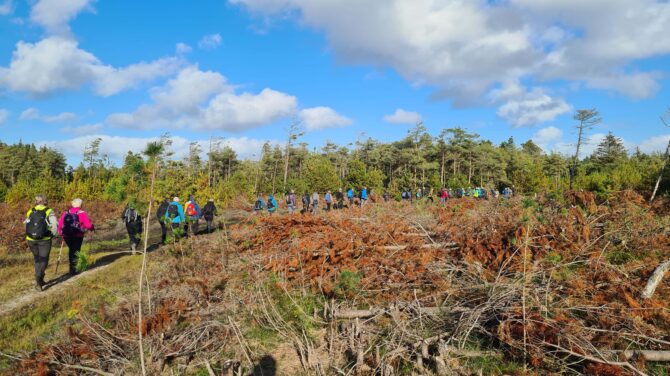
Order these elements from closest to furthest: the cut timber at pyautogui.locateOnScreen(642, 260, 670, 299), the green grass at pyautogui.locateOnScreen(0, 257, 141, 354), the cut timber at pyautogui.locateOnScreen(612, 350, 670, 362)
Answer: the cut timber at pyautogui.locateOnScreen(612, 350, 670, 362)
the cut timber at pyautogui.locateOnScreen(642, 260, 670, 299)
the green grass at pyautogui.locateOnScreen(0, 257, 141, 354)

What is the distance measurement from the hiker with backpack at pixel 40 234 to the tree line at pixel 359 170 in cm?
1117

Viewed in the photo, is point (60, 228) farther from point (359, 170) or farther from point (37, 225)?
point (359, 170)

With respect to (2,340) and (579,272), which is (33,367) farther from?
(579,272)

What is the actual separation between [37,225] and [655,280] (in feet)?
32.4

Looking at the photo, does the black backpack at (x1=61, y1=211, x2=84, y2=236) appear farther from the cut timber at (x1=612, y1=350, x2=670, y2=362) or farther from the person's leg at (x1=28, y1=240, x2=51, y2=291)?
the cut timber at (x1=612, y1=350, x2=670, y2=362)

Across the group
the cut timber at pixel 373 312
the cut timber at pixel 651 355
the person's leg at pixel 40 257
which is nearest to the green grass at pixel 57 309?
the person's leg at pixel 40 257

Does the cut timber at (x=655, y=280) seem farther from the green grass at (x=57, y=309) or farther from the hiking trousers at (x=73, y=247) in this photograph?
the hiking trousers at (x=73, y=247)

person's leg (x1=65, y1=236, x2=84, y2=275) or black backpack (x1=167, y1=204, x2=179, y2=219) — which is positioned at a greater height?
black backpack (x1=167, y1=204, x2=179, y2=219)

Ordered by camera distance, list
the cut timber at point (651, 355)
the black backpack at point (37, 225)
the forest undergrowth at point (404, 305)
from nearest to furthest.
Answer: the cut timber at point (651, 355), the forest undergrowth at point (404, 305), the black backpack at point (37, 225)

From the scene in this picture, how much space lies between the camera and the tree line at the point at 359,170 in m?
25.6

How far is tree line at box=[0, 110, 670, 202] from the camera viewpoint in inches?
1009

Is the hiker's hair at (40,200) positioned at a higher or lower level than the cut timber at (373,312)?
higher

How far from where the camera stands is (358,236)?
23.7 feet

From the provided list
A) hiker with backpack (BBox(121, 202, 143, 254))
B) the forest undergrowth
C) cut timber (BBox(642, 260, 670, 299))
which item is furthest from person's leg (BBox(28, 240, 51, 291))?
cut timber (BBox(642, 260, 670, 299))
